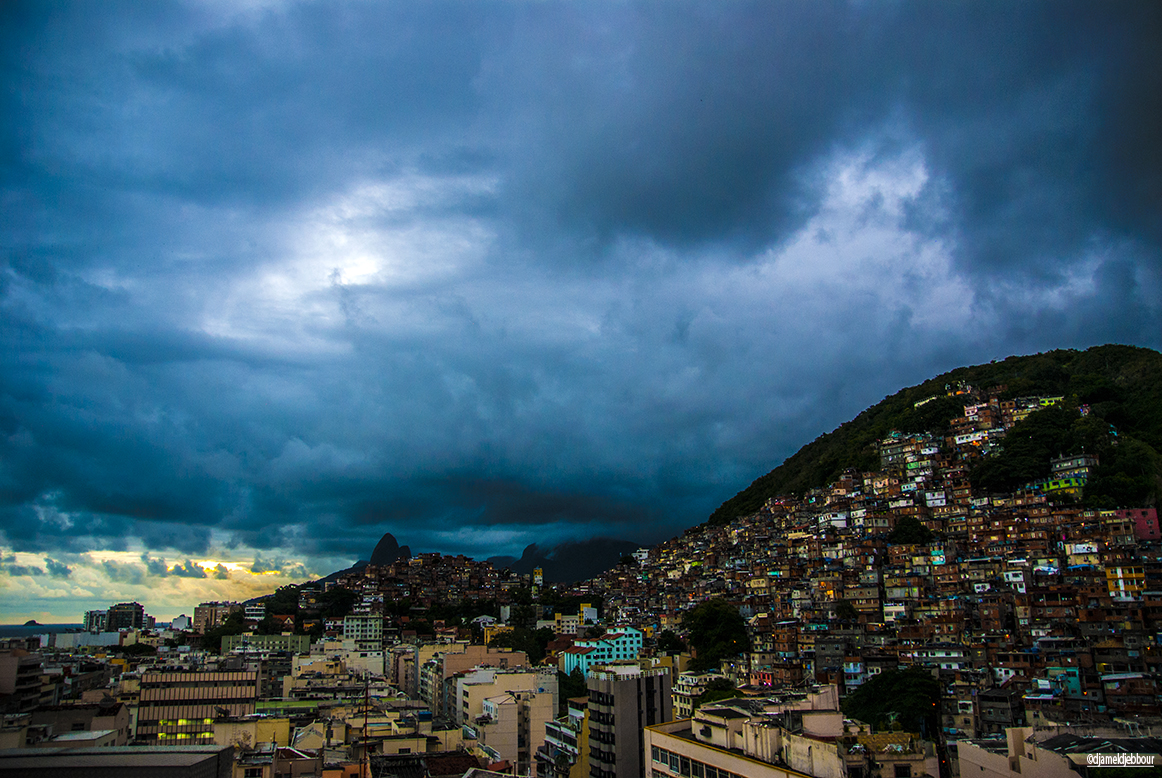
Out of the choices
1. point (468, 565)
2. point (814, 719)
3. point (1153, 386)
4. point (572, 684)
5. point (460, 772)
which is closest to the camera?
point (814, 719)

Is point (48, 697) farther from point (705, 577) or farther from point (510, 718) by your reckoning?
point (705, 577)

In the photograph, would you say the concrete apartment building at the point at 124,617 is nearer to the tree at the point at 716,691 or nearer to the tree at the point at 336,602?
the tree at the point at 336,602

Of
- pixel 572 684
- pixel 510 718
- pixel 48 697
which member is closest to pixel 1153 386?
pixel 572 684

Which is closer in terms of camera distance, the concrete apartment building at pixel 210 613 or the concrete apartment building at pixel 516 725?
the concrete apartment building at pixel 516 725

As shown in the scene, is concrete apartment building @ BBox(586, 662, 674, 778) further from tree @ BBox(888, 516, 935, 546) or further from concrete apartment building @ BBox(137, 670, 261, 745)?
tree @ BBox(888, 516, 935, 546)

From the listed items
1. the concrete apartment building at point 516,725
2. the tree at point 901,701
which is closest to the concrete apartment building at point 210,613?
the concrete apartment building at point 516,725
